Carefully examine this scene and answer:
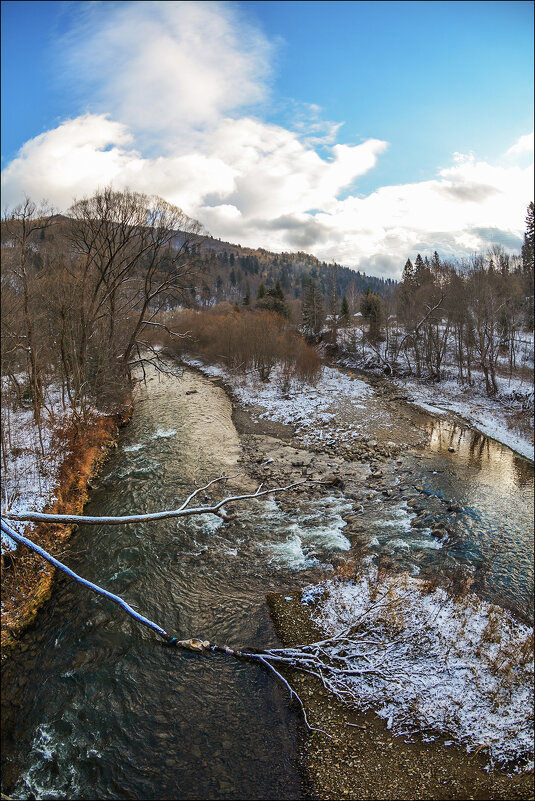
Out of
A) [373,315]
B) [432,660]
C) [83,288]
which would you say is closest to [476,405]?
[373,315]

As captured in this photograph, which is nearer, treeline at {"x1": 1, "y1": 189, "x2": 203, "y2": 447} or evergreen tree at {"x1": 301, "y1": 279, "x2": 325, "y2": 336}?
treeline at {"x1": 1, "y1": 189, "x2": 203, "y2": 447}

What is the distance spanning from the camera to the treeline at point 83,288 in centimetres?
1595

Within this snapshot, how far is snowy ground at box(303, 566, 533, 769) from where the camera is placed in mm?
6098

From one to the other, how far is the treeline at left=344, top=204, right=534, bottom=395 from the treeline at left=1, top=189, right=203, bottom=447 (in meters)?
20.3

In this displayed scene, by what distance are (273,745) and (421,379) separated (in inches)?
1293

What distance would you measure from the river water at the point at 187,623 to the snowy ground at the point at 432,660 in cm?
108

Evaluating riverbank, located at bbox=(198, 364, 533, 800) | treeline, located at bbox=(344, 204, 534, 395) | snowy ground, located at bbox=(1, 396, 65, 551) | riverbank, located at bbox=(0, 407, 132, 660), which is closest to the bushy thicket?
treeline, located at bbox=(344, 204, 534, 395)

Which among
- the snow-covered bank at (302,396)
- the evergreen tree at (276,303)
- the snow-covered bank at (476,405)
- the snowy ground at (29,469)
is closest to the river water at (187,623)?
the snowy ground at (29,469)

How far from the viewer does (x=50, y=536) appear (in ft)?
34.5

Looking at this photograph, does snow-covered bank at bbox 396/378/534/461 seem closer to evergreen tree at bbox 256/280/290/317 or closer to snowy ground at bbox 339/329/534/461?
snowy ground at bbox 339/329/534/461

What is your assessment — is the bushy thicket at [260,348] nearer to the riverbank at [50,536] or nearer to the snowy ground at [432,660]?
the riverbank at [50,536]

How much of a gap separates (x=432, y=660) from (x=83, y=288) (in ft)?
60.0

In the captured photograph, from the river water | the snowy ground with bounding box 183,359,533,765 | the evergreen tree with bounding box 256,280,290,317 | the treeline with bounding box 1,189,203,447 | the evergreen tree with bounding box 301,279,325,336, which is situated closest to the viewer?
the river water

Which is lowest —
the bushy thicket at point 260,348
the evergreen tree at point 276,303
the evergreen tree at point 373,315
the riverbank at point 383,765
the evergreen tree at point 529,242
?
the riverbank at point 383,765
